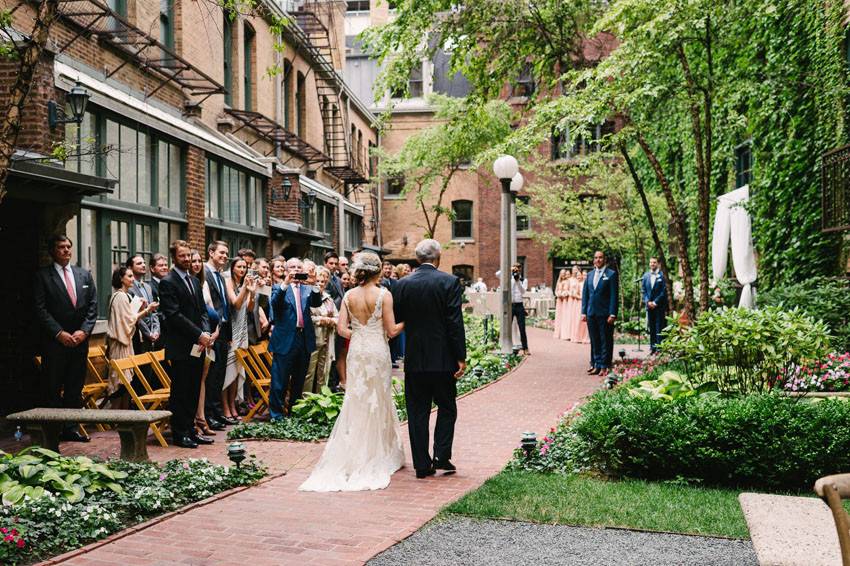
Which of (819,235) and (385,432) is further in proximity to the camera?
(819,235)

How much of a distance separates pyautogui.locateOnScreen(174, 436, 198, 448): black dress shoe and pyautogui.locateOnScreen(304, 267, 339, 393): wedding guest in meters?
2.12

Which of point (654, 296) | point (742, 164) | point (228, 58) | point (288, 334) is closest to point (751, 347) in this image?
point (288, 334)

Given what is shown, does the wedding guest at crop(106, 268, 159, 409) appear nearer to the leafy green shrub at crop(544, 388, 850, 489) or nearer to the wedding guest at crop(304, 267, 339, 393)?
the wedding guest at crop(304, 267, 339, 393)

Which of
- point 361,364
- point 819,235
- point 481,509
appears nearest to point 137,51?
point 361,364

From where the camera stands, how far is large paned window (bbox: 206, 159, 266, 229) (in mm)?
16406

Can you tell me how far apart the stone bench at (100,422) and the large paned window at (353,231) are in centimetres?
2642

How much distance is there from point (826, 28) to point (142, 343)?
11.6m

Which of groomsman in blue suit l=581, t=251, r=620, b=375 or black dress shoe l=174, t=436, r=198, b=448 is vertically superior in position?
groomsman in blue suit l=581, t=251, r=620, b=375

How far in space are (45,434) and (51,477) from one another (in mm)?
1323

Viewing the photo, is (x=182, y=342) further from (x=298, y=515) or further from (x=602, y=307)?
(x=602, y=307)

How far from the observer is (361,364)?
7.47 metres

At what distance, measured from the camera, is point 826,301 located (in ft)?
38.4

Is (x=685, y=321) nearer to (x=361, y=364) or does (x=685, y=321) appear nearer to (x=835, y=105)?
(x=835, y=105)

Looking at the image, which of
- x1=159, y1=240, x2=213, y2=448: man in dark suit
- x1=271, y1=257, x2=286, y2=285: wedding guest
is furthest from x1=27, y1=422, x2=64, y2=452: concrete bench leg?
x1=271, y1=257, x2=286, y2=285: wedding guest
